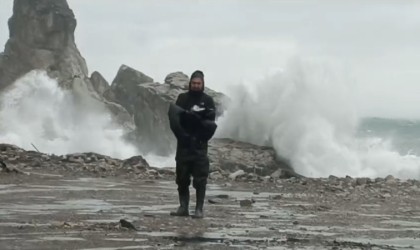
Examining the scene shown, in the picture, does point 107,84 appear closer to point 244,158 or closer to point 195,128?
point 244,158

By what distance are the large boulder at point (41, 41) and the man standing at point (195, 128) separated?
69091mm

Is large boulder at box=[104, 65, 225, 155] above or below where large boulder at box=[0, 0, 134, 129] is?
below

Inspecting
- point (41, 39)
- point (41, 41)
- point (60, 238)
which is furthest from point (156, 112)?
point (60, 238)

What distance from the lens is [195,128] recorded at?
10.4 meters

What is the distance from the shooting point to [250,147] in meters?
30.2

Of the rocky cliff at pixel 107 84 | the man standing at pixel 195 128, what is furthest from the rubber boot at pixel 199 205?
the rocky cliff at pixel 107 84

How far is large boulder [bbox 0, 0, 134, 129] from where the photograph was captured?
263ft

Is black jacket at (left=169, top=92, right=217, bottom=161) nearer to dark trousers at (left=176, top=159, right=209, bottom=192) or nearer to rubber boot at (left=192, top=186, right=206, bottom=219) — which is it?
dark trousers at (left=176, top=159, right=209, bottom=192)

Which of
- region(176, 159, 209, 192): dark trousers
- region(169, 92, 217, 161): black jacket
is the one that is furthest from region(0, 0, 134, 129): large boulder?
region(169, 92, 217, 161): black jacket

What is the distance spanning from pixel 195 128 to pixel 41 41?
74.8m

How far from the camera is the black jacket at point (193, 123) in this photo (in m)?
10.3

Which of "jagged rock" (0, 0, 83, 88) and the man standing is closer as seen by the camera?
the man standing

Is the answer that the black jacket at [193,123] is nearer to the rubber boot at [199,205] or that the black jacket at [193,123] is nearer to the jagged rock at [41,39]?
the rubber boot at [199,205]

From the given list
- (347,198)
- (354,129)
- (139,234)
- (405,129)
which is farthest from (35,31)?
(139,234)
